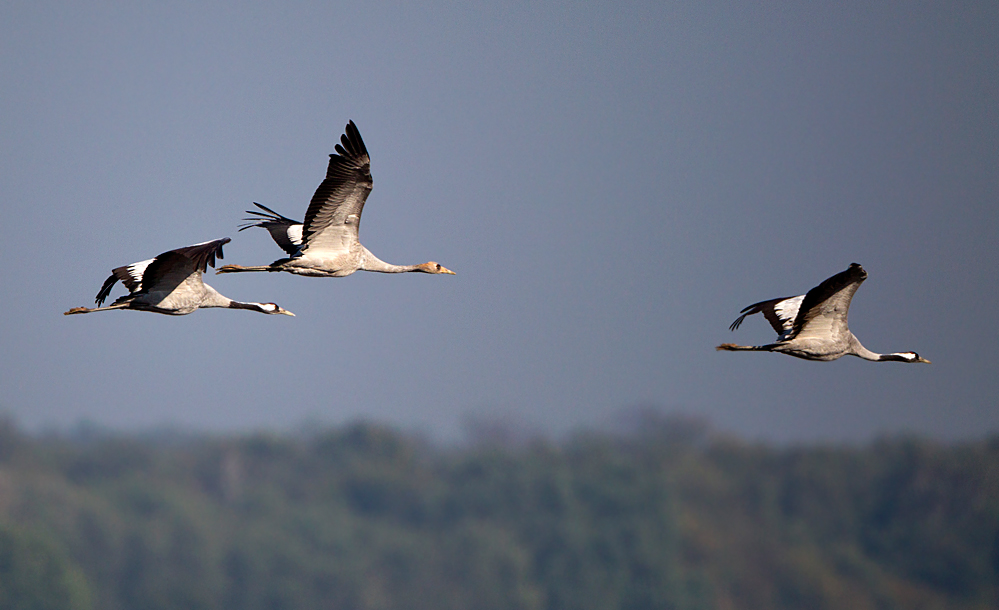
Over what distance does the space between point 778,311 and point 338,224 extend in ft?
25.3

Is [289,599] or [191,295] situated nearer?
[191,295]

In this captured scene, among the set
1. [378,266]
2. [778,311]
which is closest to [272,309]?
[378,266]

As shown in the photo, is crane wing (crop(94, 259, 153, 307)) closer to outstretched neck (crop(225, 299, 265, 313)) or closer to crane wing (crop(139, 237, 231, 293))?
crane wing (crop(139, 237, 231, 293))

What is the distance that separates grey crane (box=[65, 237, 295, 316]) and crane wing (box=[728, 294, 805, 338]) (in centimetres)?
897

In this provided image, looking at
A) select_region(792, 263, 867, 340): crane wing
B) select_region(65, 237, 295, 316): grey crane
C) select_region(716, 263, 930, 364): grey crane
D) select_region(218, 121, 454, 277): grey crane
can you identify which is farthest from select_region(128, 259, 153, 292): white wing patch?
select_region(792, 263, 867, 340): crane wing

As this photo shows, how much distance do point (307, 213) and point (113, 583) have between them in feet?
167

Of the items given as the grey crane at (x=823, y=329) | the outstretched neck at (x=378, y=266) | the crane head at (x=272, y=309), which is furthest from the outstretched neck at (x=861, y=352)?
the crane head at (x=272, y=309)

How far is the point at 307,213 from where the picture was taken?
19.0 m

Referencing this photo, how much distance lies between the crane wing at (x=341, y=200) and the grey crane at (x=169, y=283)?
4.91 feet

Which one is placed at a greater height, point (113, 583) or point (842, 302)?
point (842, 302)

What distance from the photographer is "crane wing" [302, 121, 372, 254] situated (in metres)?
18.2

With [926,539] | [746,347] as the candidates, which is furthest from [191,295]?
[926,539]

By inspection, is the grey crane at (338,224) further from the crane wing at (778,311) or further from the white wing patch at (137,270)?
the crane wing at (778,311)

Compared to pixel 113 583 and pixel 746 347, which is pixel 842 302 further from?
pixel 113 583
